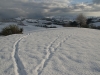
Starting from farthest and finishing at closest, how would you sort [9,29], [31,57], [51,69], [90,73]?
[9,29]
[31,57]
[51,69]
[90,73]

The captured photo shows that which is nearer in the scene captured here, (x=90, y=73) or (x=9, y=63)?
Result: (x=90, y=73)

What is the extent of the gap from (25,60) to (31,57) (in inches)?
17.7

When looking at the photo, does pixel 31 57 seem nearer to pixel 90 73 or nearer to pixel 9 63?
pixel 9 63

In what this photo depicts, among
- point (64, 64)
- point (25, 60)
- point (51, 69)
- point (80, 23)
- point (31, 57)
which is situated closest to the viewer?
point (51, 69)

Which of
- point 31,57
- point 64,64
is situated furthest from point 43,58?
point 64,64

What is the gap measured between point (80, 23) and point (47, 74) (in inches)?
1583

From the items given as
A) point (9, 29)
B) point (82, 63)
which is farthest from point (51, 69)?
point (9, 29)

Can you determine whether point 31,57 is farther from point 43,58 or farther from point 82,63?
point 82,63

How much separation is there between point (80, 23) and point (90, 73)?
39.9 meters

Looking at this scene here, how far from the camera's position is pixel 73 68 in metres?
4.50

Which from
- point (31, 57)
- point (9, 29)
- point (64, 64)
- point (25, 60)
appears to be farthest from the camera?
point (9, 29)

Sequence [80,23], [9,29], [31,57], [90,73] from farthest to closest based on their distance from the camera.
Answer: [80,23] → [9,29] → [31,57] → [90,73]

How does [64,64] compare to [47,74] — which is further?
[64,64]

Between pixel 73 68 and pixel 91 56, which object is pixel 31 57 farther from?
pixel 91 56
